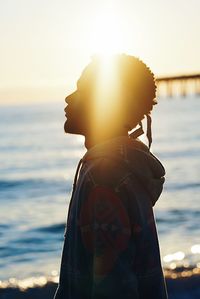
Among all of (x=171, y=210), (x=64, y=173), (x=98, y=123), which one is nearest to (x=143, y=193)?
(x=98, y=123)

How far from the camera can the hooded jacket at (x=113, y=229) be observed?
10.3 feet

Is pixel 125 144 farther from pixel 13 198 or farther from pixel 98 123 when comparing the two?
pixel 13 198

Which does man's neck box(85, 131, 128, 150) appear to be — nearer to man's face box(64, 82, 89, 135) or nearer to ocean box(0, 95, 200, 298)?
man's face box(64, 82, 89, 135)

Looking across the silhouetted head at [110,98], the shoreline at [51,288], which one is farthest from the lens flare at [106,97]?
the shoreline at [51,288]

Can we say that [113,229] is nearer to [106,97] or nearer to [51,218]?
[106,97]

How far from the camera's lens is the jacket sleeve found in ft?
10.3

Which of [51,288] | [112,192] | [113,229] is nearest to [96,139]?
[112,192]

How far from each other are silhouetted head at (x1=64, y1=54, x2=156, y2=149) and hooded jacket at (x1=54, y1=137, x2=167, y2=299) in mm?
78

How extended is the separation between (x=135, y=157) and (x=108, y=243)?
379 mm

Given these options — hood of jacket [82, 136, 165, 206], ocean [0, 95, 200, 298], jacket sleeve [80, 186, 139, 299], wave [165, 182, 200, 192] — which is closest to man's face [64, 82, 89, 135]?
hood of jacket [82, 136, 165, 206]

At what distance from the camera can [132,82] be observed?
3.32m

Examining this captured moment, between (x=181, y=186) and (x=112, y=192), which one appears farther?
(x=181, y=186)

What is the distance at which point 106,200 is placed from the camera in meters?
3.14

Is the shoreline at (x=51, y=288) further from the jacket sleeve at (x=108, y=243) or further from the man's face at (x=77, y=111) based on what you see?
the man's face at (x=77, y=111)
